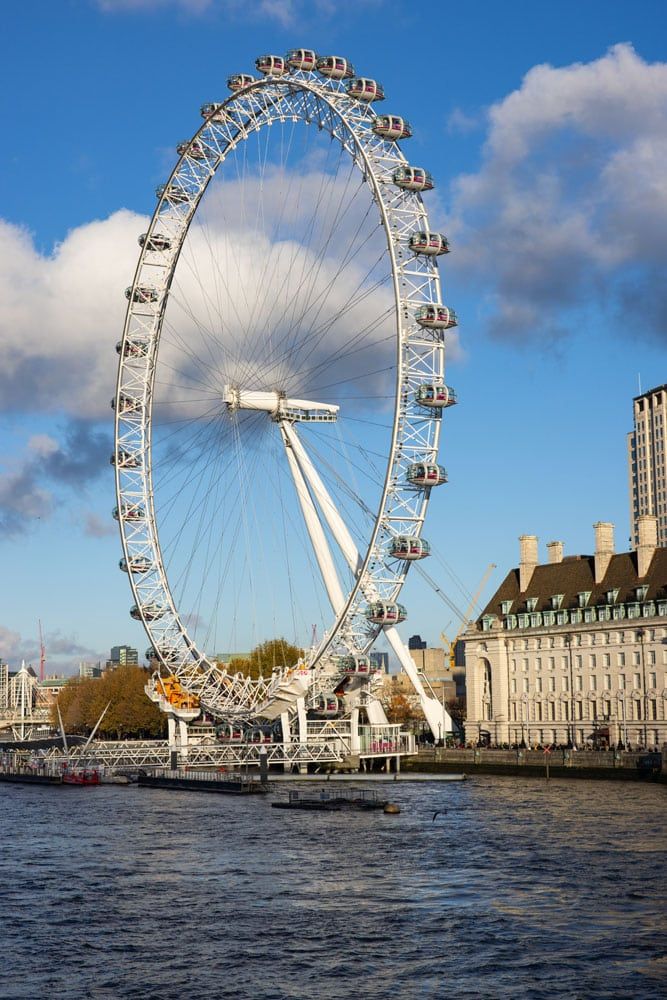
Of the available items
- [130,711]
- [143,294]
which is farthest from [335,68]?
[130,711]

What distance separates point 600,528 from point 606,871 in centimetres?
6548

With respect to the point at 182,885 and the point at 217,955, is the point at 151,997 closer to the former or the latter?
the point at 217,955

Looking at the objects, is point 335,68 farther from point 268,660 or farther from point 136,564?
point 268,660

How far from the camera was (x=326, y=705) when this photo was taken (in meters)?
109

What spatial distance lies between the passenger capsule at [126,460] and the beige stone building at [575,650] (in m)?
33.7

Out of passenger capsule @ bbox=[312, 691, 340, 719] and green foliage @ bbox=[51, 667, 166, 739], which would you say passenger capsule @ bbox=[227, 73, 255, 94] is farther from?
green foliage @ bbox=[51, 667, 166, 739]

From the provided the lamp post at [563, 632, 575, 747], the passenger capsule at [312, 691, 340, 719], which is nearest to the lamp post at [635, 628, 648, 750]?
the lamp post at [563, 632, 575, 747]

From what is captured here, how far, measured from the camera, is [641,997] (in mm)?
33188

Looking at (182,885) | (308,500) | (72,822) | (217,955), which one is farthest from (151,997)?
(308,500)

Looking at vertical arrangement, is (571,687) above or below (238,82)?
below

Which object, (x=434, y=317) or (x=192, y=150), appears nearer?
(x=434, y=317)

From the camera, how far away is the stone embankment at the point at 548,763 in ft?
297

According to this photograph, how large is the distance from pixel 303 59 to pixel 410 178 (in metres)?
10.3

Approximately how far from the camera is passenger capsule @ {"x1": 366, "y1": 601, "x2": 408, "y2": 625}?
95.6m
